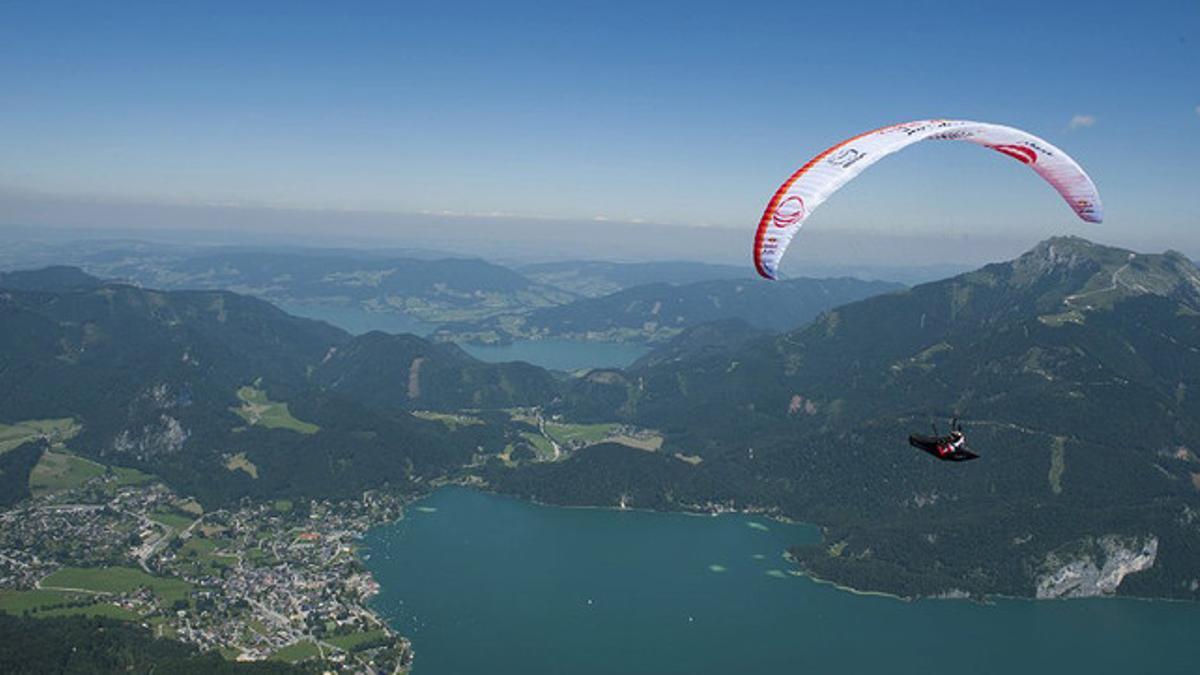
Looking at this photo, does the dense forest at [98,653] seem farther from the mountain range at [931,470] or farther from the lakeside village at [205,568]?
the mountain range at [931,470]

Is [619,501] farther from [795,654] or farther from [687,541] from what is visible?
[795,654]

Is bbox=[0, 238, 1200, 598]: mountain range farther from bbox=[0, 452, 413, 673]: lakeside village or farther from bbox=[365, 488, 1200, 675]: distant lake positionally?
bbox=[0, 452, 413, 673]: lakeside village

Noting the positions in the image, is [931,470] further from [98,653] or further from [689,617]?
[98,653]

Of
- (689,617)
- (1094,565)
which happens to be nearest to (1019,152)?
(689,617)

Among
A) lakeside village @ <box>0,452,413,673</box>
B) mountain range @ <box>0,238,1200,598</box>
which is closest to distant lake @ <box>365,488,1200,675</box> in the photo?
lakeside village @ <box>0,452,413,673</box>

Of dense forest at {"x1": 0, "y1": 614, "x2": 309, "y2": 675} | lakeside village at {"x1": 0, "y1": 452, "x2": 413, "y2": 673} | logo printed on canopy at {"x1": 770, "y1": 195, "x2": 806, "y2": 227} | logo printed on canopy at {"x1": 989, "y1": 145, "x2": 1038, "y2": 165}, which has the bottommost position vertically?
lakeside village at {"x1": 0, "y1": 452, "x2": 413, "y2": 673}

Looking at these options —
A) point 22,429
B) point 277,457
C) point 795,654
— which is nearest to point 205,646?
point 795,654

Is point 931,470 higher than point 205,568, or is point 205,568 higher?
point 931,470
